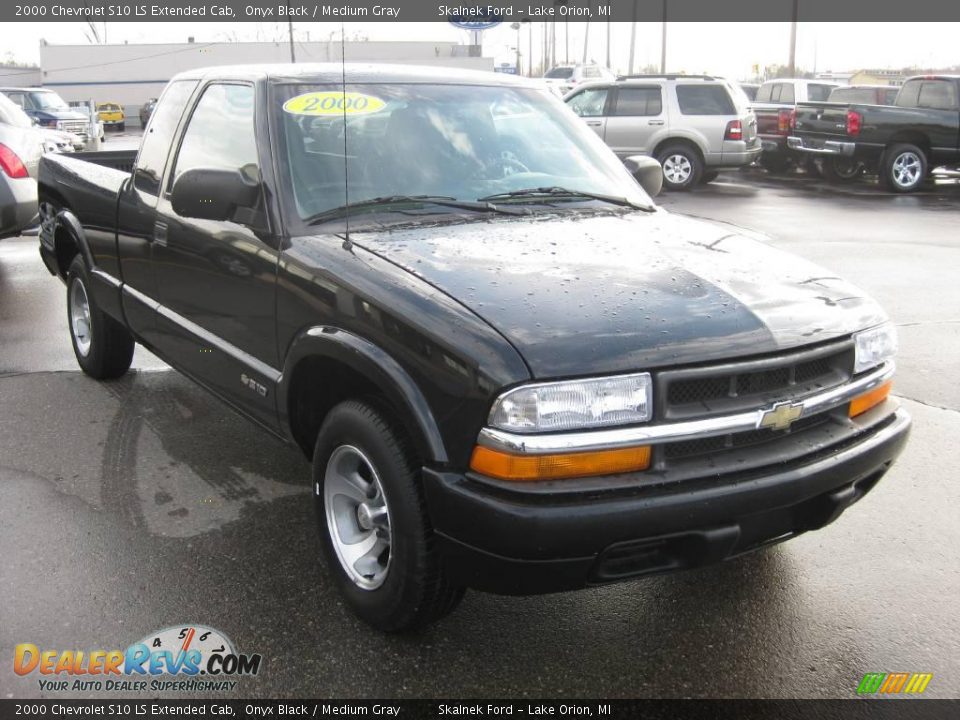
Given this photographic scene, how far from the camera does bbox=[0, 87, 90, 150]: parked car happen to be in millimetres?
24656

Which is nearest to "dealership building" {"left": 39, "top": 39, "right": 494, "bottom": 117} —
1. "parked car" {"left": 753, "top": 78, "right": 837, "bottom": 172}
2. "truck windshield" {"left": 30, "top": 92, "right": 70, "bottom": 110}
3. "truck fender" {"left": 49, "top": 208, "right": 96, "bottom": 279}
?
"truck windshield" {"left": 30, "top": 92, "right": 70, "bottom": 110}

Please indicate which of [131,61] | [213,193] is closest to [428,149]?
[213,193]

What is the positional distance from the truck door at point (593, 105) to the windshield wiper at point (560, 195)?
12.7 meters

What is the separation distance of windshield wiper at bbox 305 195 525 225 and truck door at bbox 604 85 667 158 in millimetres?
13038

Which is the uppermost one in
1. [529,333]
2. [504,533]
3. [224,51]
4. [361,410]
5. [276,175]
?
[224,51]

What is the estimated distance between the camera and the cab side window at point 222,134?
359 cm

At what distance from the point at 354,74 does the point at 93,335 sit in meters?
2.63

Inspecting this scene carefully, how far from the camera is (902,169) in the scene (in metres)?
16.2

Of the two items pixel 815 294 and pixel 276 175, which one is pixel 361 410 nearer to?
pixel 276 175

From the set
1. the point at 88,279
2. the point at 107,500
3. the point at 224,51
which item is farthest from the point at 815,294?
the point at 224,51

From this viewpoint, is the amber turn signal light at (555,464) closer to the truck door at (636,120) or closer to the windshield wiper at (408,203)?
the windshield wiper at (408,203)

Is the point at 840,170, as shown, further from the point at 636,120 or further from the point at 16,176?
the point at 16,176

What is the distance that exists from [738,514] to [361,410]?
1.17 m

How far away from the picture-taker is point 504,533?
2.31 metres
